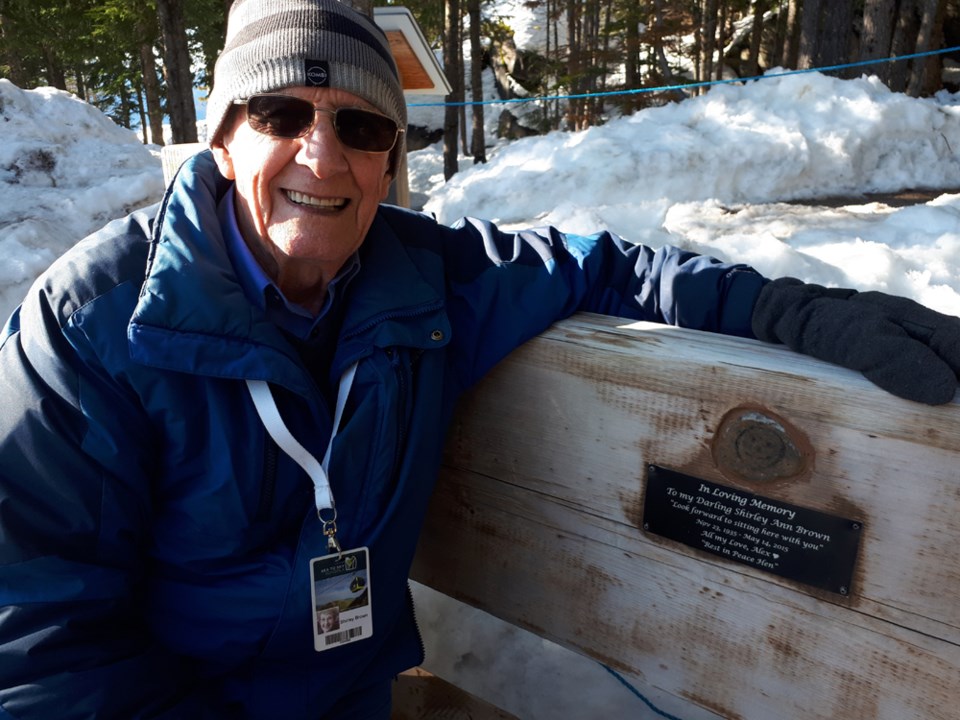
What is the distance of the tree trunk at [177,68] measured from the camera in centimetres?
1171

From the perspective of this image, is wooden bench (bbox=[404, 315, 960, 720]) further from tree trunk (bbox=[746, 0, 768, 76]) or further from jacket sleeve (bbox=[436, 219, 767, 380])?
tree trunk (bbox=[746, 0, 768, 76])

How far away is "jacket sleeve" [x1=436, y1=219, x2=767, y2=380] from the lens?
185 cm

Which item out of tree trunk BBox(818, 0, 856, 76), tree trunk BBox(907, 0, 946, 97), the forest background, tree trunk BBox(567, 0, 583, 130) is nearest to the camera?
tree trunk BBox(818, 0, 856, 76)

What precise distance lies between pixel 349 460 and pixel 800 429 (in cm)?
93

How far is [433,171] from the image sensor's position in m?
28.0

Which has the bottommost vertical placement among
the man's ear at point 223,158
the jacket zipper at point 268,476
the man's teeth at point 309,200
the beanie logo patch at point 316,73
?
the jacket zipper at point 268,476

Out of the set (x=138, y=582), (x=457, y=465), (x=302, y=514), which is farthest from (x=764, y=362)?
(x=138, y=582)

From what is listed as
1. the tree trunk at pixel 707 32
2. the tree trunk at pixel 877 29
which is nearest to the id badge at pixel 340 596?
the tree trunk at pixel 877 29

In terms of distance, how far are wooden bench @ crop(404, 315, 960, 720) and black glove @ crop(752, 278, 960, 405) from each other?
0.13 ft

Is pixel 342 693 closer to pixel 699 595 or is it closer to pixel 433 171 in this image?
pixel 699 595

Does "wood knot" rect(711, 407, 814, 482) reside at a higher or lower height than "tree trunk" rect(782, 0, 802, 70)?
lower

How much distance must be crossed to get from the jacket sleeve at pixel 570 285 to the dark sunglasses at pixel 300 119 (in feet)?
1.35

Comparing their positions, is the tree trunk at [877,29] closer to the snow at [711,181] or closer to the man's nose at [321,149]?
the snow at [711,181]

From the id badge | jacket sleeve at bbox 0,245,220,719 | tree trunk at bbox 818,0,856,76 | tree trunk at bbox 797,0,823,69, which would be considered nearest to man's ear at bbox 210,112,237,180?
jacket sleeve at bbox 0,245,220,719
